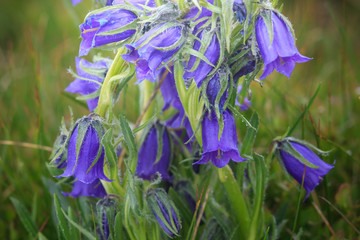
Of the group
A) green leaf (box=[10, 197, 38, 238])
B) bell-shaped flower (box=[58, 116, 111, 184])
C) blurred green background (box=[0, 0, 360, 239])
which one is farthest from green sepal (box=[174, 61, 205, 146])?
green leaf (box=[10, 197, 38, 238])

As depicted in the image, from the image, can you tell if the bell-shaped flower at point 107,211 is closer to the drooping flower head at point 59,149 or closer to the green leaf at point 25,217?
the drooping flower head at point 59,149

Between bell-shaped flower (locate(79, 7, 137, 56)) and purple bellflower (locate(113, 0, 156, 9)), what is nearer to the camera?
bell-shaped flower (locate(79, 7, 137, 56))

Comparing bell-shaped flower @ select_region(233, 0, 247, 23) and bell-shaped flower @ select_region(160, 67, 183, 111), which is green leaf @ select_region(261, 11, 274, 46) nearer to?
bell-shaped flower @ select_region(233, 0, 247, 23)

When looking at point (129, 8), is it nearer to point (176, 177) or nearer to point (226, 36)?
point (226, 36)

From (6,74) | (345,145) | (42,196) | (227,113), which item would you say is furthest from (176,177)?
(6,74)

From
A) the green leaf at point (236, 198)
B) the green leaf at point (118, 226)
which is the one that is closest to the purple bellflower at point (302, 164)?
the green leaf at point (236, 198)

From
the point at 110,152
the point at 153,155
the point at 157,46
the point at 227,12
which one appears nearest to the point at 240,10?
the point at 227,12

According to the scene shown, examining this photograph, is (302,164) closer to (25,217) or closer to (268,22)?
(268,22)
